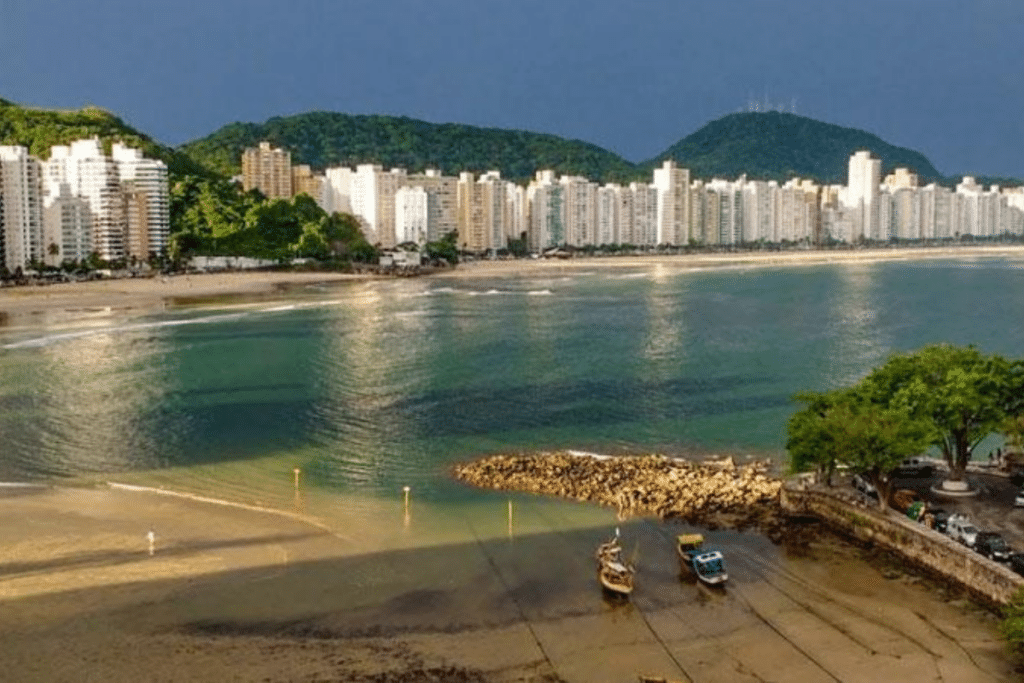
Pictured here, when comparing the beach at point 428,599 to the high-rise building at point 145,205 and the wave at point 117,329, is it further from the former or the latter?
the high-rise building at point 145,205

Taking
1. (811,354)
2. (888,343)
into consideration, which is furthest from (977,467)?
(888,343)

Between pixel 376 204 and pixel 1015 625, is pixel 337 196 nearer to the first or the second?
pixel 376 204

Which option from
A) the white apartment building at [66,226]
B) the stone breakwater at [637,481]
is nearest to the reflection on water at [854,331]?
the stone breakwater at [637,481]

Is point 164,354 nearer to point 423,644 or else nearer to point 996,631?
point 423,644

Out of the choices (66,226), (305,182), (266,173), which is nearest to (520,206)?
(305,182)

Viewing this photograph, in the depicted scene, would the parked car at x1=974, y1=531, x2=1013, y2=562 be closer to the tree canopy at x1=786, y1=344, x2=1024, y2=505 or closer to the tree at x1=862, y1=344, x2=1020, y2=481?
the tree canopy at x1=786, y1=344, x2=1024, y2=505

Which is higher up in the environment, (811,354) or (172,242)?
(172,242)
